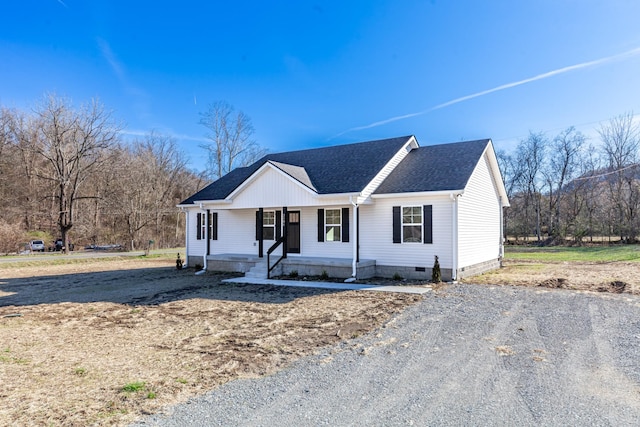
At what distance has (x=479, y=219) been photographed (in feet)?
46.7

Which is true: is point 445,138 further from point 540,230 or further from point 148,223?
point 148,223

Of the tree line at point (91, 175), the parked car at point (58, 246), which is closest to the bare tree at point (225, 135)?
the tree line at point (91, 175)

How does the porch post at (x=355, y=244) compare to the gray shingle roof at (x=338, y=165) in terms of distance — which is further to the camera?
the gray shingle roof at (x=338, y=165)

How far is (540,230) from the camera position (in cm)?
3762

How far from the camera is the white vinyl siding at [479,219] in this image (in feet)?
41.2

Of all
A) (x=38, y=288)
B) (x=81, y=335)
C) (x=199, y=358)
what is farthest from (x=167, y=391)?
(x=38, y=288)

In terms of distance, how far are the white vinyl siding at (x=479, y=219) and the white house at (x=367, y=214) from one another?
0.13 ft

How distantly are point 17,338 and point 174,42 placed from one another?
18.3 meters

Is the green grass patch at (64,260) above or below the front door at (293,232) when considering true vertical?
below

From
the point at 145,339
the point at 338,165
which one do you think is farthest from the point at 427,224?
the point at 145,339

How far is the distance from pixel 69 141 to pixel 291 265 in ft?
88.0

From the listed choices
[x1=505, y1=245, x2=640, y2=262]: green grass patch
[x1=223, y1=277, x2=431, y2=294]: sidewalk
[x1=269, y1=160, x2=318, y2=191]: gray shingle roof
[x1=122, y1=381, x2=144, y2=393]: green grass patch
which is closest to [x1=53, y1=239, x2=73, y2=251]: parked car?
[x1=223, y1=277, x2=431, y2=294]: sidewalk

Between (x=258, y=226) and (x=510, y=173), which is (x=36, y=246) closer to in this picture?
(x=258, y=226)

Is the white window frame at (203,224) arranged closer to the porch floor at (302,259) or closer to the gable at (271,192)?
the porch floor at (302,259)
